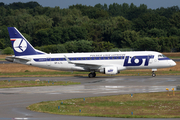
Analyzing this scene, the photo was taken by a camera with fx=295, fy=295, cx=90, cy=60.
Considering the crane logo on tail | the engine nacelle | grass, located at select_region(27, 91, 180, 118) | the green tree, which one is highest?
the green tree

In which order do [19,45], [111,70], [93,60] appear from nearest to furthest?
[111,70], [93,60], [19,45]

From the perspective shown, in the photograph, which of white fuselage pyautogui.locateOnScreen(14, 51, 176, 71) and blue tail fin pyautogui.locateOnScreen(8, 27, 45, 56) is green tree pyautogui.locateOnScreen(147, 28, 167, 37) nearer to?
white fuselage pyautogui.locateOnScreen(14, 51, 176, 71)

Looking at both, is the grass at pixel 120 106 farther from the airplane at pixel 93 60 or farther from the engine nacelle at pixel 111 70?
the airplane at pixel 93 60

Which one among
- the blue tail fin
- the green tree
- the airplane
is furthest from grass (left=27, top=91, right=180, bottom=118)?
the green tree

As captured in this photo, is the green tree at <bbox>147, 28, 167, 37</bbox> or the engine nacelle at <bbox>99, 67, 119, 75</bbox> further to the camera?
the green tree at <bbox>147, 28, 167, 37</bbox>

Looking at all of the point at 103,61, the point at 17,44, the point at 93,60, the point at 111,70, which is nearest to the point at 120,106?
the point at 111,70

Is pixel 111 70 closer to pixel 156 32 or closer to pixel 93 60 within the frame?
pixel 93 60

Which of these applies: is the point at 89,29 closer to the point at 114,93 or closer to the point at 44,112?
the point at 114,93

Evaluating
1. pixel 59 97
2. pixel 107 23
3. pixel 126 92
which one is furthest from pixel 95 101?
pixel 107 23

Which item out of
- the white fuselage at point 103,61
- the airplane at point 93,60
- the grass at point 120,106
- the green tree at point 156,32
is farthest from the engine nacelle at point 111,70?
the green tree at point 156,32

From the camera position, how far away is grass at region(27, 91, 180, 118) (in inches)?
770

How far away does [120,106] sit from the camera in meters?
22.1

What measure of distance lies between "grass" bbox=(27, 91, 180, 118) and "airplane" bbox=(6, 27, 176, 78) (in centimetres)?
1849

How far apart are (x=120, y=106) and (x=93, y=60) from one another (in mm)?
24087
